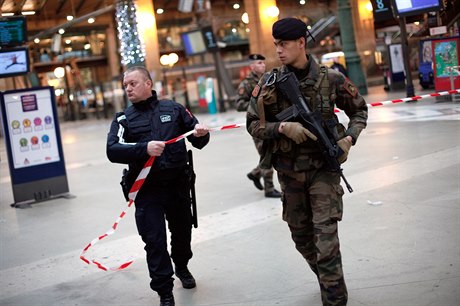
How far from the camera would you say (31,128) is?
10.7m

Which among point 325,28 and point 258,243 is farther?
point 325,28

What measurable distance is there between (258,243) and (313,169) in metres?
2.23

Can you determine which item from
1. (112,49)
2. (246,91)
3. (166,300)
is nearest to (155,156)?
(166,300)

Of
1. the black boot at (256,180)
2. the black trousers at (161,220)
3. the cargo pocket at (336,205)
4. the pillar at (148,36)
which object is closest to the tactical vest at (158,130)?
the black trousers at (161,220)

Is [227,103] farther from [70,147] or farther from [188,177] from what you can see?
[188,177]

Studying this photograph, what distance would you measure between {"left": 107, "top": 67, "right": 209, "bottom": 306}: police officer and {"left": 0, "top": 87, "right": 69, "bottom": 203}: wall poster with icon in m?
5.96

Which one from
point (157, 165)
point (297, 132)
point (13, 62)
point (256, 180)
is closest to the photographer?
point (297, 132)

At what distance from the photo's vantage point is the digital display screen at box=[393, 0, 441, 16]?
730 inches

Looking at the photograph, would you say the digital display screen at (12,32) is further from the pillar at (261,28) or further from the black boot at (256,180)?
the pillar at (261,28)

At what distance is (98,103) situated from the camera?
39.7 metres

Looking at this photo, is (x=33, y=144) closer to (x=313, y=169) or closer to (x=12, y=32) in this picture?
(x=12, y=32)

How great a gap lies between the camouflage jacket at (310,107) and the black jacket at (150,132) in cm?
70

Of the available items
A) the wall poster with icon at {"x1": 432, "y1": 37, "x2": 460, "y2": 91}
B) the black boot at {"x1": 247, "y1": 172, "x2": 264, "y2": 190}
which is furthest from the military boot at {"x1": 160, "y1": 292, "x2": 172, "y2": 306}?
the wall poster with icon at {"x1": 432, "y1": 37, "x2": 460, "y2": 91}

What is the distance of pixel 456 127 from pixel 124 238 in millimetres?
7605
